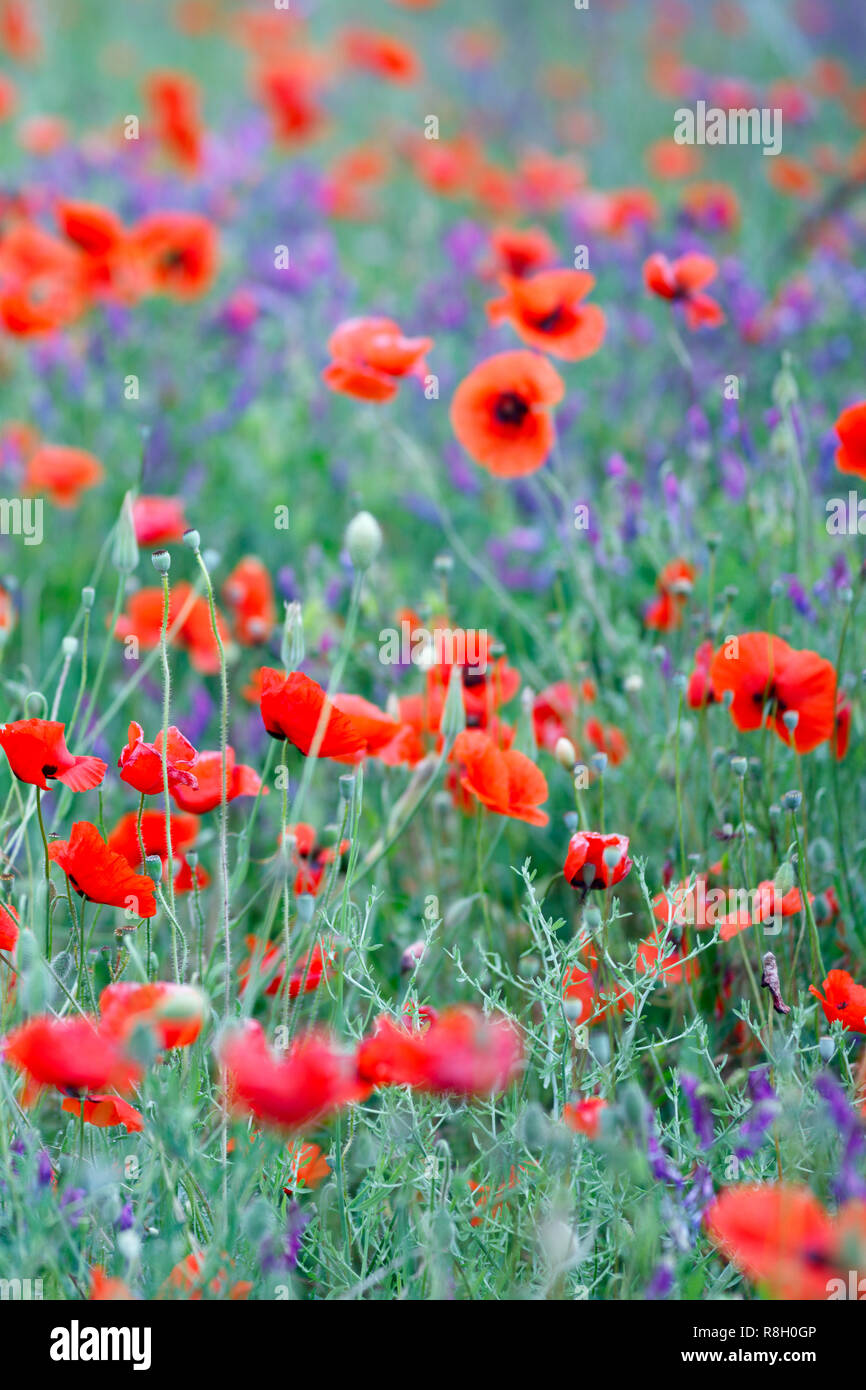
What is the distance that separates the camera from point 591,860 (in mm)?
→ 1104

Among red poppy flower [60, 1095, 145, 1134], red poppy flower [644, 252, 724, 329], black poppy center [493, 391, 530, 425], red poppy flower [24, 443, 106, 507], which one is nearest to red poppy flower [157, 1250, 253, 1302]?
red poppy flower [60, 1095, 145, 1134]

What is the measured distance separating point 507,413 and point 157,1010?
3.52 ft

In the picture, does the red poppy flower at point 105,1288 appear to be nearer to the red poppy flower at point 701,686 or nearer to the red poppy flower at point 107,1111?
the red poppy flower at point 107,1111

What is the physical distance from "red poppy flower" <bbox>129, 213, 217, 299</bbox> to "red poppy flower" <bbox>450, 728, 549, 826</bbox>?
1461mm

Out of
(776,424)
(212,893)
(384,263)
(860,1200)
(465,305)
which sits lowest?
(860,1200)

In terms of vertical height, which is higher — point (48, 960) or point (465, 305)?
point (465, 305)

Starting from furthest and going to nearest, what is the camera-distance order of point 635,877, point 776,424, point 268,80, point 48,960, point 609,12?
1. point 609,12
2. point 268,80
3. point 776,424
4. point 635,877
5. point 48,960

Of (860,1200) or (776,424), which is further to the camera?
(776,424)

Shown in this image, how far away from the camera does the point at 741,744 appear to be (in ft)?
5.27

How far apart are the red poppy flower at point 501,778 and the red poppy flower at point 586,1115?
287mm

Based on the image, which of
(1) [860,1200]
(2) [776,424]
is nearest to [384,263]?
(2) [776,424]

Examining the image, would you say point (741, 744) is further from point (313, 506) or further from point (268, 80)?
point (268, 80)

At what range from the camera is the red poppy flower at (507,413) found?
156cm
